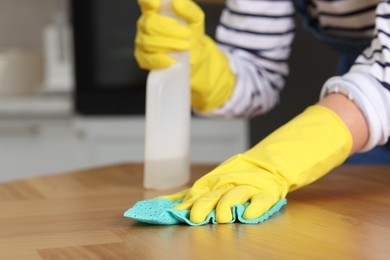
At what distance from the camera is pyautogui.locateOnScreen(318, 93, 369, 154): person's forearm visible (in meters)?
0.82

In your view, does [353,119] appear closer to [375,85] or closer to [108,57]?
[375,85]

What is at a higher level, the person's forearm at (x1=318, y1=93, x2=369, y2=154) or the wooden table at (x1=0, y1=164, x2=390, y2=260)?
the person's forearm at (x1=318, y1=93, x2=369, y2=154)

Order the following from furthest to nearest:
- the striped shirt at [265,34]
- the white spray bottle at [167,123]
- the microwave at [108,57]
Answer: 1. the microwave at [108,57]
2. the striped shirt at [265,34]
3. the white spray bottle at [167,123]

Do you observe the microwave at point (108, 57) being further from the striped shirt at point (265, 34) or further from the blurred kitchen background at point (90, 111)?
the striped shirt at point (265, 34)

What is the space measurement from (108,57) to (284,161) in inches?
67.8

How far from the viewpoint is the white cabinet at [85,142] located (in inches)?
94.9

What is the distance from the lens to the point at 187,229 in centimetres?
68

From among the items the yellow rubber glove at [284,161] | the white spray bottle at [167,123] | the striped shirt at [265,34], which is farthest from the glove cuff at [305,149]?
the striped shirt at [265,34]

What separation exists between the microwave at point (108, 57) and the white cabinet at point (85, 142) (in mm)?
47

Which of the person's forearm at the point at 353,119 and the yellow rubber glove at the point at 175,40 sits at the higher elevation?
the yellow rubber glove at the point at 175,40

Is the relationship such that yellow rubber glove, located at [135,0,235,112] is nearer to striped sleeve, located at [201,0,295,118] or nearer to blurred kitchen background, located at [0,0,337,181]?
striped sleeve, located at [201,0,295,118]

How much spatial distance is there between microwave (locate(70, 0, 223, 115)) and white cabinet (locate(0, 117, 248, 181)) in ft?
0.15

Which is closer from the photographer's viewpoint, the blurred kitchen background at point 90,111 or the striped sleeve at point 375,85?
the striped sleeve at point 375,85

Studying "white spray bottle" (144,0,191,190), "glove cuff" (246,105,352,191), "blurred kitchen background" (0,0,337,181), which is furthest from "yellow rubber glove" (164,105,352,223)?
"blurred kitchen background" (0,0,337,181)
